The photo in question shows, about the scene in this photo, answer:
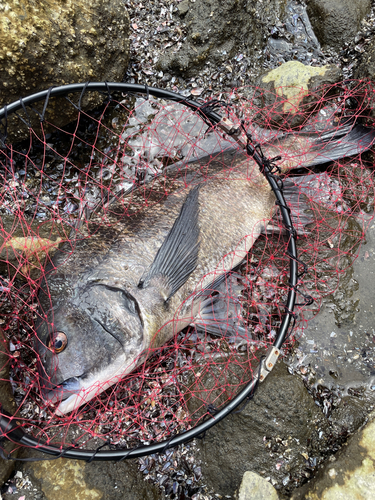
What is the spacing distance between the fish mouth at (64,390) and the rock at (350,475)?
2.05 meters

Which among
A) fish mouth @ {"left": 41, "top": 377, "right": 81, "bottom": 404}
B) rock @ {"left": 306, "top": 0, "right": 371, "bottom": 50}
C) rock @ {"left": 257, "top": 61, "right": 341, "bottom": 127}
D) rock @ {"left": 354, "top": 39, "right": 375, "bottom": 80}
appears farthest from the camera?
rock @ {"left": 306, "top": 0, "right": 371, "bottom": 50}

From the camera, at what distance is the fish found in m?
2.46

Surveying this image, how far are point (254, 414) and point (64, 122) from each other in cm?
331

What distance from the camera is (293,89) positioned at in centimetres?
355

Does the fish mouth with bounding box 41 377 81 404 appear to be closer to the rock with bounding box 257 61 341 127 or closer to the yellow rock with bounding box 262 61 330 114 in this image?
the rock with bounding box 257 61 341 127

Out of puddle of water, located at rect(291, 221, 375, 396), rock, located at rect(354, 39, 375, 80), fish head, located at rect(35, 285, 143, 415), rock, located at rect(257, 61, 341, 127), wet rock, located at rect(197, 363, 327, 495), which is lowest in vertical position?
wet rock, located at rect(197, 363, 327, 495)

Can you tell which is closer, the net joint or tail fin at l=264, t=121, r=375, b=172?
the net joint

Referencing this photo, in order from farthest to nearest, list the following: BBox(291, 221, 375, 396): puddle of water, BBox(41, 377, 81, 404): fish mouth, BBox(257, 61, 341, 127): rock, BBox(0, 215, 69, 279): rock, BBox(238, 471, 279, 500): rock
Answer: BBox(257, 61, 341, 127): rock → BBox(291, 221, 375, 396): puddle of water → BBox(0, 215, 69, 279): rock → BBox(238, 471, 279, 500): rock → BBox(41, 377, 81, 404): fish mouth

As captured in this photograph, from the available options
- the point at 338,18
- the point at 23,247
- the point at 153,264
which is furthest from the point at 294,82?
the point at 23,247

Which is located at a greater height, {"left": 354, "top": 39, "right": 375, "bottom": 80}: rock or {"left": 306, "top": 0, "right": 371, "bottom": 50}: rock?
{"left": 306, "top": 0, "right": 371, "bottom": 50}: rock

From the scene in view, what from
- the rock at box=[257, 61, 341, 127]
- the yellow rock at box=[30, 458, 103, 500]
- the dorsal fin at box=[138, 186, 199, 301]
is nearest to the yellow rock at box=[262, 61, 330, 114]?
the rock at box=[257, 61, 341, 127]

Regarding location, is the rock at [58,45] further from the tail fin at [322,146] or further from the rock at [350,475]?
the rock at [350,475]

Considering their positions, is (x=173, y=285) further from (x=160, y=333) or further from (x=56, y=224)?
(x=56, y=224)

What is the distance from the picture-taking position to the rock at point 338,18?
3730mm
